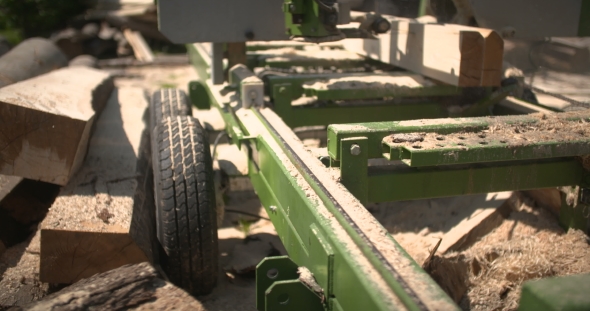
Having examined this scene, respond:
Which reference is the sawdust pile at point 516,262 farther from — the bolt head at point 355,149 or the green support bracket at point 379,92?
the bolt head at point 355,149

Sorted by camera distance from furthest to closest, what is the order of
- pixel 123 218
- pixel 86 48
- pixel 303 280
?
pixel 86 48 → pixel 123 218 → pixel 303 280

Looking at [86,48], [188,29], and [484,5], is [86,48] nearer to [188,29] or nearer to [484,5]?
[188,29]

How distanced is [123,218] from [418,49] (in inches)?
79.0

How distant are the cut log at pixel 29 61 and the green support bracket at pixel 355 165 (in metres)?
3.25

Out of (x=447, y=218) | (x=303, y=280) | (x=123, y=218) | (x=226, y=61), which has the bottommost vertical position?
(x=447, y=218)

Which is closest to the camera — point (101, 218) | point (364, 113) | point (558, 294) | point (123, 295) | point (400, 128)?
point (558, 294)

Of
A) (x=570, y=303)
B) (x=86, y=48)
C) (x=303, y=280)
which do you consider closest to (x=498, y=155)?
(x=303, y=280)

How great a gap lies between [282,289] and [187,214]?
104cm

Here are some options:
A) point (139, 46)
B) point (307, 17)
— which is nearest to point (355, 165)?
point (307, 17)

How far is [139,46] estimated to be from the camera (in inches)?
406

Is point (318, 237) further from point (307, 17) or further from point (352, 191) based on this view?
point (307, 17)

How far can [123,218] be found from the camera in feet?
8.78

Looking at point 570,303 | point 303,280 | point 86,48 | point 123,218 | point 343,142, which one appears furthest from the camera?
point 86,48

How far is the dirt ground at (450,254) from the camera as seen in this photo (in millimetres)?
2715
